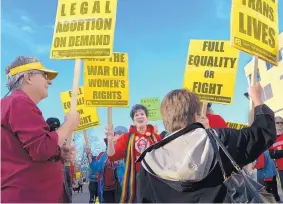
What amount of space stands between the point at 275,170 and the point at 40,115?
24.9ft

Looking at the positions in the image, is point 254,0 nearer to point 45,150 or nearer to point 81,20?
point 81,20

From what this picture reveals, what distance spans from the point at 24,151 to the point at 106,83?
405 cm

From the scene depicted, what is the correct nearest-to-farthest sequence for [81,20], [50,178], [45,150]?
[45,150]
[50,178]
[81,20]

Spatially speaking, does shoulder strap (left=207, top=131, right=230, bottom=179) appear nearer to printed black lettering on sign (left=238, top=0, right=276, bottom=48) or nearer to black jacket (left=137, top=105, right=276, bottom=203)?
black jacket (left=137, top=105, right=276, bottom=203)

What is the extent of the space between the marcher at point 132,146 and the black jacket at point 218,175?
2449mm

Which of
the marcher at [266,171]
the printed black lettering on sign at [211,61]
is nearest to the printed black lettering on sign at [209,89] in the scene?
the printed black lettering on sign at [211,61]

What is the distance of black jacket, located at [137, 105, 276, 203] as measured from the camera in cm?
235

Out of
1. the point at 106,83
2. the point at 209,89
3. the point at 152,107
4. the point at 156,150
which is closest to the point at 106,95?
the point at 106,83

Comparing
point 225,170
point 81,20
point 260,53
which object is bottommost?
point 225,170

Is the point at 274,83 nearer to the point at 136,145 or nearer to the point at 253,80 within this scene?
the point at 136,145

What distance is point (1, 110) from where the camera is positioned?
2578mm

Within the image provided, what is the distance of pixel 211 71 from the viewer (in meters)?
5.91

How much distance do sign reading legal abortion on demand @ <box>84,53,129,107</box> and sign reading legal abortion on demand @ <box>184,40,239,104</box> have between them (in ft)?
4.04

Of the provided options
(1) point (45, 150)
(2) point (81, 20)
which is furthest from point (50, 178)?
(2) point (81, 20)
